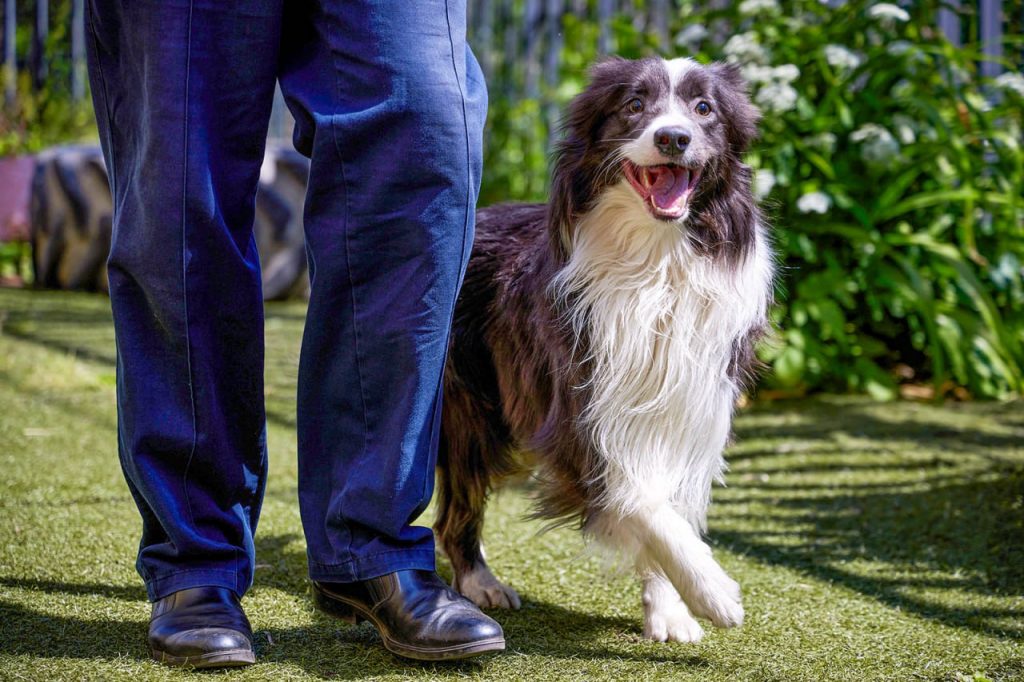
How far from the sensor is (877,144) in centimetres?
432

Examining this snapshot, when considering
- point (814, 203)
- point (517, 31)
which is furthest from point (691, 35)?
point (517, 31)

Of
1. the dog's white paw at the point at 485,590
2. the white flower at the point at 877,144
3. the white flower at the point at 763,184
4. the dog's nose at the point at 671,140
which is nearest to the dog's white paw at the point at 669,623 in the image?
the dog's white paw at the point at 485,590

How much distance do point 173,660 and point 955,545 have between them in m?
1.94

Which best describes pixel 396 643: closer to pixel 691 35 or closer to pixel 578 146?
pixel 578 146

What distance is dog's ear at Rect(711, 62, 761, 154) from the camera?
243cm

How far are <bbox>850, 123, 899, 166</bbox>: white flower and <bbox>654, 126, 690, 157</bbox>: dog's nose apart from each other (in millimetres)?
2353

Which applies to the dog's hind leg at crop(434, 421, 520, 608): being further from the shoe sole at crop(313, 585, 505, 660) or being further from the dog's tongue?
the dog's tongue

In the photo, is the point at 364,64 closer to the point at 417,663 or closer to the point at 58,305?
the point at 417,663

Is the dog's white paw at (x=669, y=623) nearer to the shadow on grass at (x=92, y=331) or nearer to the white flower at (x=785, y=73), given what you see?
the shadow on grass at (x=92, y=331)

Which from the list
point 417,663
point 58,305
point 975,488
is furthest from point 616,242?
point 58,305

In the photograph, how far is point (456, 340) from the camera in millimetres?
2531

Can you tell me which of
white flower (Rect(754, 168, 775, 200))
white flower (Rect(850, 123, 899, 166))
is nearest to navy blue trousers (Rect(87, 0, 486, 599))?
white flower (Rect(754, 168, 775, 200))

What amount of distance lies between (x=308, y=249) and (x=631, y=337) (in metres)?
0.70

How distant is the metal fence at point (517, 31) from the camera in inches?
202
